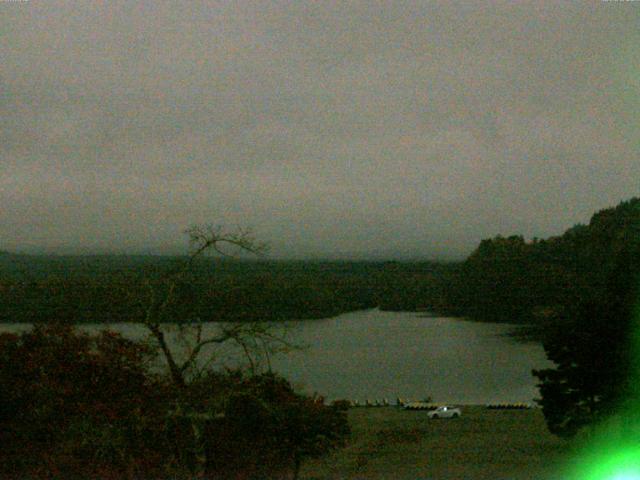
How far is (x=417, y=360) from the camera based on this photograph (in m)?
17.6

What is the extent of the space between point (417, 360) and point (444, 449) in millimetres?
9566

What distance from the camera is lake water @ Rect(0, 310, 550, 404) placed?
42.0 feet

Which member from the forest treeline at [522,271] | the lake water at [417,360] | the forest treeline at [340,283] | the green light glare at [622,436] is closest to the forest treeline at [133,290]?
the forest treeline at [340,283]

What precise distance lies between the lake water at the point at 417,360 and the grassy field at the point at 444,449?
1.07 m

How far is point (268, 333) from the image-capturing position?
4031 mm

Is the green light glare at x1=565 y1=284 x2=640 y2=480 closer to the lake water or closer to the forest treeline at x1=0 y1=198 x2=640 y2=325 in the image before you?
the forest treeline at x1=0 y1=198 x2=640 y2=325

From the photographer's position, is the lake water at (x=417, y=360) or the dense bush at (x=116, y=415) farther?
the lake water at (x=417, y=360)

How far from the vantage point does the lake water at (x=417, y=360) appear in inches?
504

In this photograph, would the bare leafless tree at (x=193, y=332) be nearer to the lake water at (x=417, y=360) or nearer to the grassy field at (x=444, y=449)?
the grassy field at (x=444, y=449)

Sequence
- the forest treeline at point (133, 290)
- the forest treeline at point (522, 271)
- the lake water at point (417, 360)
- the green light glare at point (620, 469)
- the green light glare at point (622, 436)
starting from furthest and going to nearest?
the forest treeline at point (522, 271) < the lake water at point (417, 360) < the forest treeline at point (133, 290) < the green light glare at point (622, 436) < the green light glare at point (620, 469)

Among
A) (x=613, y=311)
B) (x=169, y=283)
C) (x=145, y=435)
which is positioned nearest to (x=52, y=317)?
(x=169, y=283)

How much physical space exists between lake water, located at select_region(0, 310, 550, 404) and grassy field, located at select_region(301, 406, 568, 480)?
107cm

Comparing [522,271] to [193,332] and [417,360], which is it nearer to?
[417,360]

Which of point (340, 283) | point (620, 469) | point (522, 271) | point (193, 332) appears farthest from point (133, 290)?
point (522, 271)
